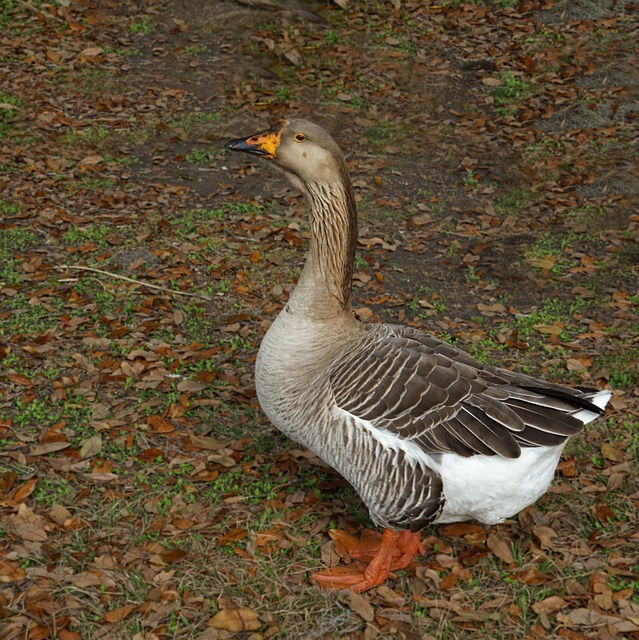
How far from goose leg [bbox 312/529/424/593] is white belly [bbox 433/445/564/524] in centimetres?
40

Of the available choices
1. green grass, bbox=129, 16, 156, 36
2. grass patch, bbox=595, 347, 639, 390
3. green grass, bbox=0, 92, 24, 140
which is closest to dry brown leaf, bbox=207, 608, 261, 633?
grass patch, bbox=595, 347, 639, 390

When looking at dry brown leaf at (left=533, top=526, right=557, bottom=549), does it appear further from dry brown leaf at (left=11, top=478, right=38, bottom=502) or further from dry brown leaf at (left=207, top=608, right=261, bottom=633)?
dry brown leaf at (left=11, top=478, right=38, bottom=502)

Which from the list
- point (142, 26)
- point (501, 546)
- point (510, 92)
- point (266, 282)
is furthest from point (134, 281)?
point (510, 92)

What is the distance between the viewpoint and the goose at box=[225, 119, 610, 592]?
3.87m

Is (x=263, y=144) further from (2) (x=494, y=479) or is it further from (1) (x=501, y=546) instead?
(1) (x=501, y=546)

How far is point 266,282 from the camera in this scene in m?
6.55

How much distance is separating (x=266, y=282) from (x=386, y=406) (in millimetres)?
2851

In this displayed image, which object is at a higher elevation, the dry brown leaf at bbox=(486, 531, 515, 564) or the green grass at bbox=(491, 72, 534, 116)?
the green grass at bbox=(491, 72, 534, 116)

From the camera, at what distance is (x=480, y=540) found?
4.39 metres

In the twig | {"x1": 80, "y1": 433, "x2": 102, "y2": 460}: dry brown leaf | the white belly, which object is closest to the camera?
the white belly

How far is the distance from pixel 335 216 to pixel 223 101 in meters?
5.44

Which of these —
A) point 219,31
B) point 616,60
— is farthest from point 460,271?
point 219,31

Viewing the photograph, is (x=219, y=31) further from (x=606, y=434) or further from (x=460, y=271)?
(x=606, y=434)

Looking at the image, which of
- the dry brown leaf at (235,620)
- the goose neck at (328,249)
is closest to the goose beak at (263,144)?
the goose neck at (328,249)
